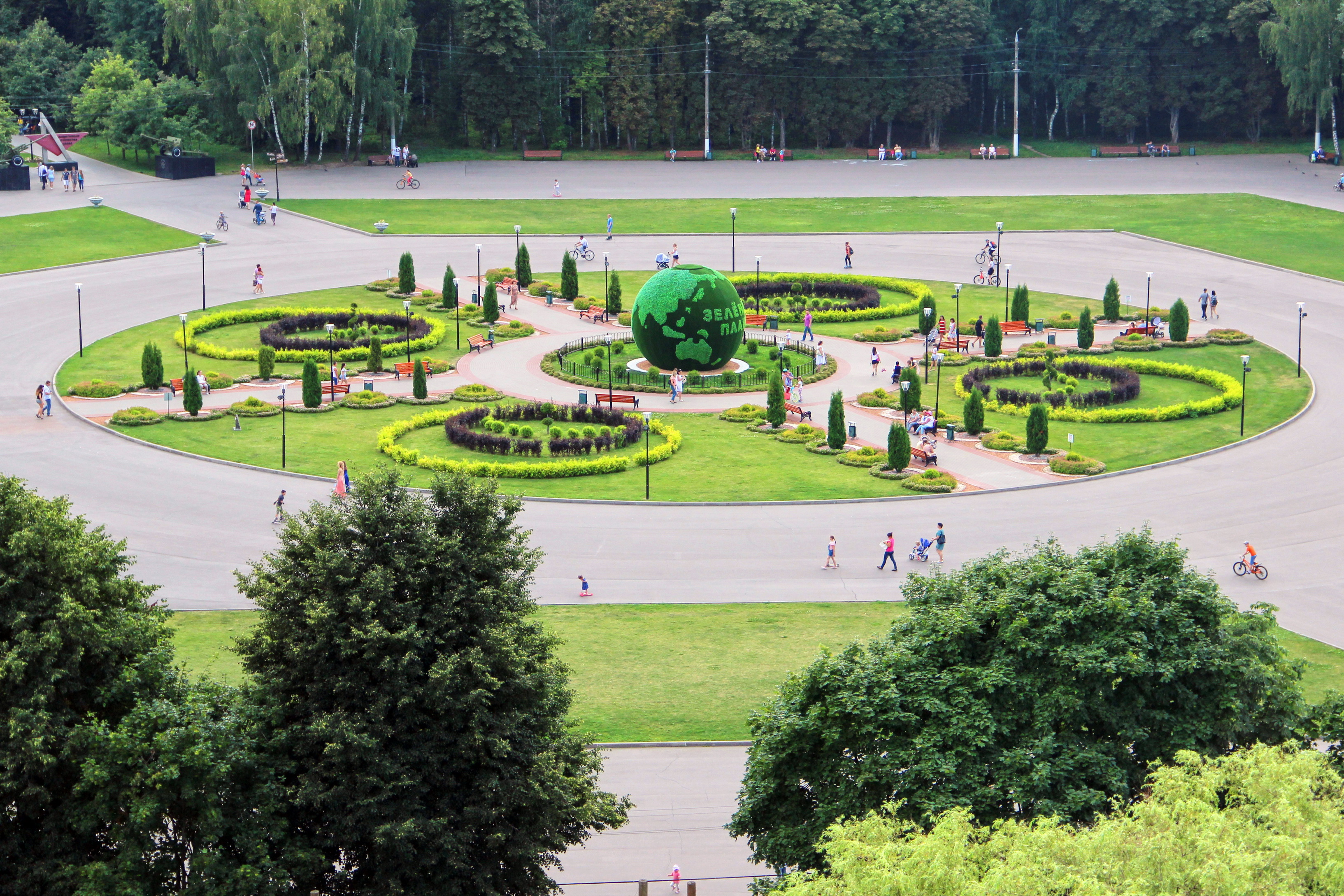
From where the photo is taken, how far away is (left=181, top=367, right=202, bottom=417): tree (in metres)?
61.2

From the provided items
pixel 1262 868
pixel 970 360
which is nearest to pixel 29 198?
pixel 970 360

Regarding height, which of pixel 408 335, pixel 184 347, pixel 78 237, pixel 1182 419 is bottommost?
pixel 1182 419

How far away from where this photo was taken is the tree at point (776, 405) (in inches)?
2361

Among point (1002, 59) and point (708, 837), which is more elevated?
point (1002, 59)

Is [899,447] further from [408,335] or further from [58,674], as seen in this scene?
[58,674]

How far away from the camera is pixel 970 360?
70.2m

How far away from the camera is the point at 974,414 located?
58906 millimetres

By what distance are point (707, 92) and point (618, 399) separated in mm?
68122

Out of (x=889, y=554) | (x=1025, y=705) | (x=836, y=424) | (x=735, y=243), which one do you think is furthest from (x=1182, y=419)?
(x=1025, y=705)

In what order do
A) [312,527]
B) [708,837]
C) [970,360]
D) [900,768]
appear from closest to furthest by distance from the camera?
[900,768] < [312,527] < [708,837] < [970,360]

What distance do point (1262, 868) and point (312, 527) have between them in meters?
16.4

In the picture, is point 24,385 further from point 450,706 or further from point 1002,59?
point 1002,59

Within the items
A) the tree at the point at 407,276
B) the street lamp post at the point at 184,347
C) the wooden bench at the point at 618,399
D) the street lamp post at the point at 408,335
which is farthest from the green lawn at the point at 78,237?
the wooden bench at the point at 618,399

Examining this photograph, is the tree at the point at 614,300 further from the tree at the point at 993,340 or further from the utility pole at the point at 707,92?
the utility pole at the point at 707,92
